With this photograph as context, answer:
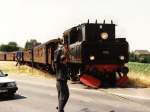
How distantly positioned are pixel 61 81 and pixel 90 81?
1038 centimetres

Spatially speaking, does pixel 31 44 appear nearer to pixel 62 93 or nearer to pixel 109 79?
pixel 109 79

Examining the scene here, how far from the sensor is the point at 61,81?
10891mm

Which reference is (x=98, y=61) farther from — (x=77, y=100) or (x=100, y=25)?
(x=77, y=100)

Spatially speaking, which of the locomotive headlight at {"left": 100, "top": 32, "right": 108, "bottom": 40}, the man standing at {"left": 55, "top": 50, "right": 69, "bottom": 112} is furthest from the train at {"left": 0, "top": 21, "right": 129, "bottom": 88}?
the man standing at {"left": 55, "top": 50, "right": 69, "bottom": 112}

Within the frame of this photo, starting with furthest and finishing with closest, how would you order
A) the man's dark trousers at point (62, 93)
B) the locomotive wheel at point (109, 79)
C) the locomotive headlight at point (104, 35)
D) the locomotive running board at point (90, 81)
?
the locomotive headlight at point (104, 35) → the locomotive wheel at point (109, 79) → the locomotive running board at point (90, 81) → the man's dark trousers at point (62, 93)

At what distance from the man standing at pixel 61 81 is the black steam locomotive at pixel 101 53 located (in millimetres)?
10052

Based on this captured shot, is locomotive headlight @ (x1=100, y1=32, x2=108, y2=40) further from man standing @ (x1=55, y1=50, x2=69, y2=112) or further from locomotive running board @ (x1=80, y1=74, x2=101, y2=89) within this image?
man standing @ (x1=55, y1=50, x2=69, y2=112)

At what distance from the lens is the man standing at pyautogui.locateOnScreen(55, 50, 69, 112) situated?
10.8 meters

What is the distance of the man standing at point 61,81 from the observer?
10.8m

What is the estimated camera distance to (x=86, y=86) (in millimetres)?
21578

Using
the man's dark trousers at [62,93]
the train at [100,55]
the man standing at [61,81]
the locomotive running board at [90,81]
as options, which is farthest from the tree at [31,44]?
the man's dark trousers at [62,93]

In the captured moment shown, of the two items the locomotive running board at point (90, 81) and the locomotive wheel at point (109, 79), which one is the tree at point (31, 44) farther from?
the locomotive running board at point (90, 81)

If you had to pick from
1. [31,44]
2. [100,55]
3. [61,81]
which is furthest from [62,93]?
[31,44]

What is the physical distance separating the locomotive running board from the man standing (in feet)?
32.4
